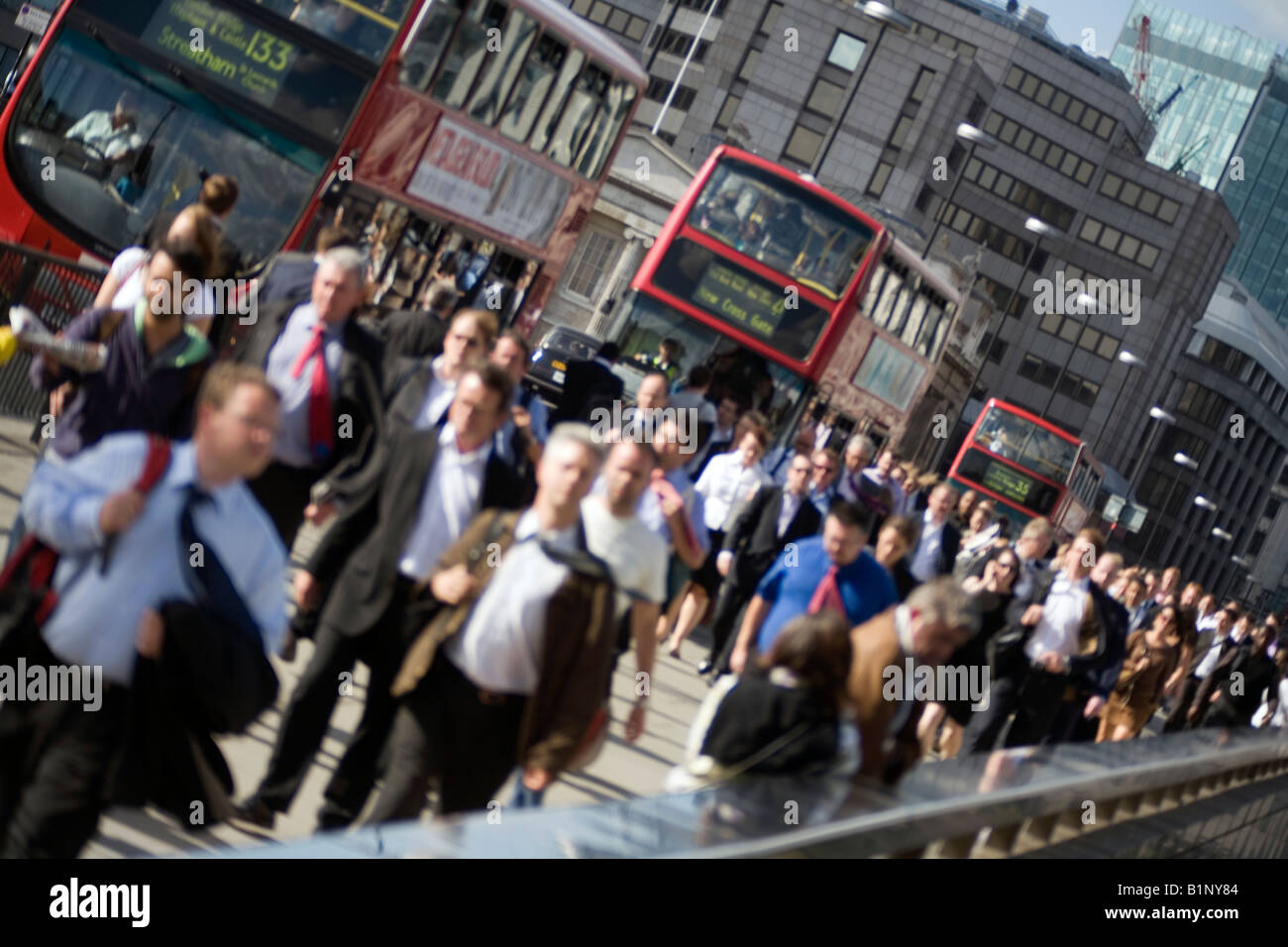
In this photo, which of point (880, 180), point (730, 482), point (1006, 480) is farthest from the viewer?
point (880, 180)

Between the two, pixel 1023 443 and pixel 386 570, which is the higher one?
pixel 1023 443

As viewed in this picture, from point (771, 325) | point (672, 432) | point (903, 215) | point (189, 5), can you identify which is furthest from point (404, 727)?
point (903, 215)

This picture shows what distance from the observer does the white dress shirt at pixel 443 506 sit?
5.46m

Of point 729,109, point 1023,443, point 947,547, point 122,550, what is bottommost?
point 122,550

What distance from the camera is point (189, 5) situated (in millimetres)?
13039

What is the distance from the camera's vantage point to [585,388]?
35.4 ft

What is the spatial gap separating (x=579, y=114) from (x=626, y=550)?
40.7 ft

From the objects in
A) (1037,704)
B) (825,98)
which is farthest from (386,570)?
(825,98)

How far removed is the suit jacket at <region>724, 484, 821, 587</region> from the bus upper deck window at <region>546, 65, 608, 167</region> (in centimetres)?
734

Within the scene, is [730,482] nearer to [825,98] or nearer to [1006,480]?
[1006,480]

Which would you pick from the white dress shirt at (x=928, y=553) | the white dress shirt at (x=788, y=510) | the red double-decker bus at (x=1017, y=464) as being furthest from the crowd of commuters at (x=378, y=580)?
the red double-decker bus at (x=1017, y=464)

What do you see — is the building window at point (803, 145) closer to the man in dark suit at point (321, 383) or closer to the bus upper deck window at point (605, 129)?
the bus upper deck window at point (605, 129)
